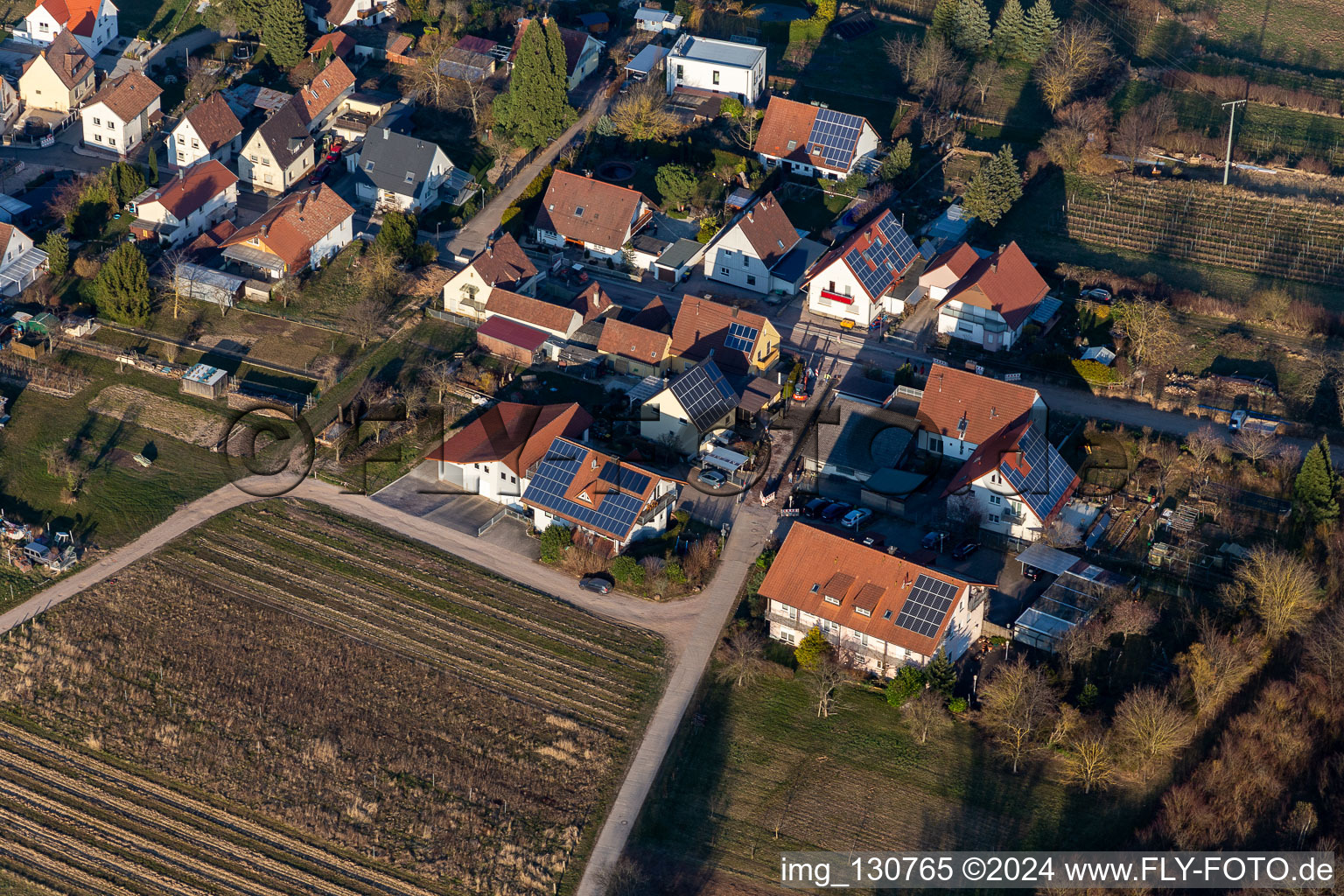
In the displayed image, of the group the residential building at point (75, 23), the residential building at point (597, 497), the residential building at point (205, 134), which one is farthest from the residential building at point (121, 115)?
the residential building at point (597, 497)

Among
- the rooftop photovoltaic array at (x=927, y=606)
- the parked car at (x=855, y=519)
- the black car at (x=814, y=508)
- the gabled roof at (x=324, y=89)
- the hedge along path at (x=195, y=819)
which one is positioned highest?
the rooftop photovoltaic array at (x=927, y=606)

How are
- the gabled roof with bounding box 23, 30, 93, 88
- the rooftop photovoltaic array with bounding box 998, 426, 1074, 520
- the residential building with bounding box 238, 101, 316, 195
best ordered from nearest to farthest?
the rooftop photovoltaic array with bounding box 998, 426, 1074, 520 < the residential building with bounding box 238, 101, 316, 195 < the gabled roof with bounding box 23, 30, 93, 88

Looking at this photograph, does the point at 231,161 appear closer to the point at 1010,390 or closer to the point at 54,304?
the point at 54,304

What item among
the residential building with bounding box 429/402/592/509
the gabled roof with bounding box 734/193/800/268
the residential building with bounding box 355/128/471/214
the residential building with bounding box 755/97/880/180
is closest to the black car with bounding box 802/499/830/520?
the residential building with bounding box 429/402/592/509

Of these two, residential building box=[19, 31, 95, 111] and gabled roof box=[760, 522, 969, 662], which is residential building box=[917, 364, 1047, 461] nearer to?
gabled roof box=[760, 522, 969, 662]

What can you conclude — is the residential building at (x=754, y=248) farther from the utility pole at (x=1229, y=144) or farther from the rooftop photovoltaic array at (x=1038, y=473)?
the utility pole at (x=1229, y=144)

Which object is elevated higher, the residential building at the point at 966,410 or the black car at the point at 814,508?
the residential building at the point at 966,410

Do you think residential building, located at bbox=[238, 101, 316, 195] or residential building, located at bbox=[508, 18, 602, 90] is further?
residential building, located at bbox=[508, 18, 602, 90]
